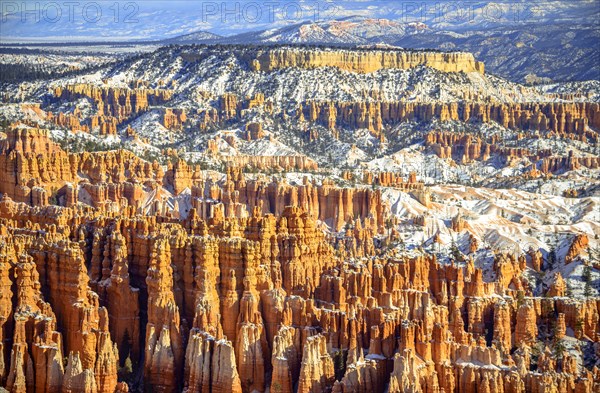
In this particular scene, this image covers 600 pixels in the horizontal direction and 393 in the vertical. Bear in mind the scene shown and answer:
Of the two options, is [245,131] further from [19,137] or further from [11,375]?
[11,375]

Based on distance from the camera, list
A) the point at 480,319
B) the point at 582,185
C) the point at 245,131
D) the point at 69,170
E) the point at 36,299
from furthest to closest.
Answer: the point at 245,131 → the point at 582,185 → the point at 69,170 → the point at 480,319 → the point at 36,299

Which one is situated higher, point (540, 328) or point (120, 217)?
point (120, 217)

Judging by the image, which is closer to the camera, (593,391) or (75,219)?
(593,391)

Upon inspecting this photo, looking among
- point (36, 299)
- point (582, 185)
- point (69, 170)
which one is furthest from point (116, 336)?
point (582, 185)

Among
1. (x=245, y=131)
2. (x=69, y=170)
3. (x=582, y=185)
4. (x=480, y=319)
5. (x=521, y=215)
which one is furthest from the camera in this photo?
(x=245, y=131)

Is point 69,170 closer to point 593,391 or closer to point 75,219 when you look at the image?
point 75,219

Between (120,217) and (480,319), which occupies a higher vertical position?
(120,217)

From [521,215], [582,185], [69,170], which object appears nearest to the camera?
[69,170]

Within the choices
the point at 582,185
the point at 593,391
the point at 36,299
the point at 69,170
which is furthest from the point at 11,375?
the point at 582,185

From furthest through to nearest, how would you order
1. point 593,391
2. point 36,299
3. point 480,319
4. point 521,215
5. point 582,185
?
point 582,185 < point 521,215 < point 480,319 < point 36,299 < point 593,391
